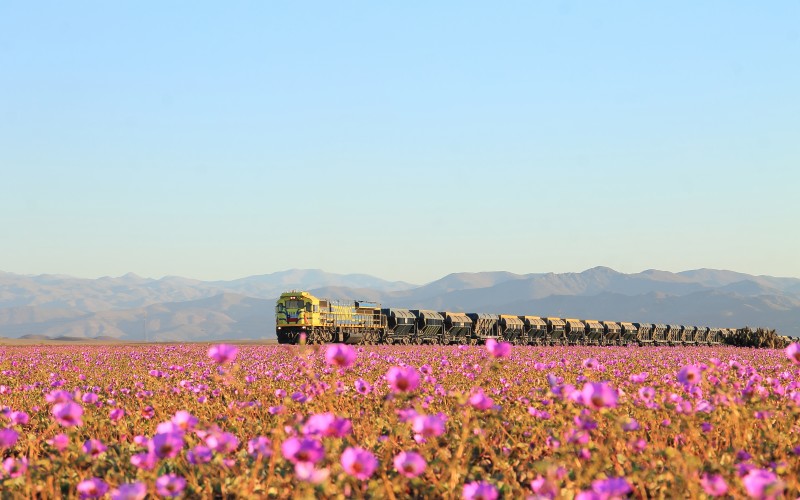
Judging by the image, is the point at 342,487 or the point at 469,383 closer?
the point at 342,487

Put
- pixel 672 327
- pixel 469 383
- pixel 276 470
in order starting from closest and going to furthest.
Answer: pixel 276 470, pixel 469 383, pixel 672 327

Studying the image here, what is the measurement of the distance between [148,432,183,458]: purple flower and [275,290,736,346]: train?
113ft

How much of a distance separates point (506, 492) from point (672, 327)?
77.7m

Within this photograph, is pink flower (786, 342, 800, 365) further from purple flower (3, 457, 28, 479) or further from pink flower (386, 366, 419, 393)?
purple flower (3, 457, 28, 479)

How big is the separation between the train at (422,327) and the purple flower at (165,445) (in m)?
34.3

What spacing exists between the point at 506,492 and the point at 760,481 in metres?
2.13

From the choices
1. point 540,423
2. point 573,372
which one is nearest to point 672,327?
point 573,372

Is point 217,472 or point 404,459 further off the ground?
point 404,459

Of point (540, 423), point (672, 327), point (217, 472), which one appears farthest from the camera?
point (672, 327)

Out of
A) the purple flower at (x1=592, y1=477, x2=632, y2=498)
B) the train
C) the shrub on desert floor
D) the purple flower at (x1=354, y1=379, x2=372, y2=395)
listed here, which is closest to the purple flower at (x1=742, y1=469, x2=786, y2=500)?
the purple flower at (x1=592, y1=477, x2=632, y2=498)

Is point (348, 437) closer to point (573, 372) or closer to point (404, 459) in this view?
point (404, 459)

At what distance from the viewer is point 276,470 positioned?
574 cm

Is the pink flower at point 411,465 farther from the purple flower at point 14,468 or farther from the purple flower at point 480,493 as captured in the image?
the purple flower at point 14,468

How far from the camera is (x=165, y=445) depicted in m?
4.53
